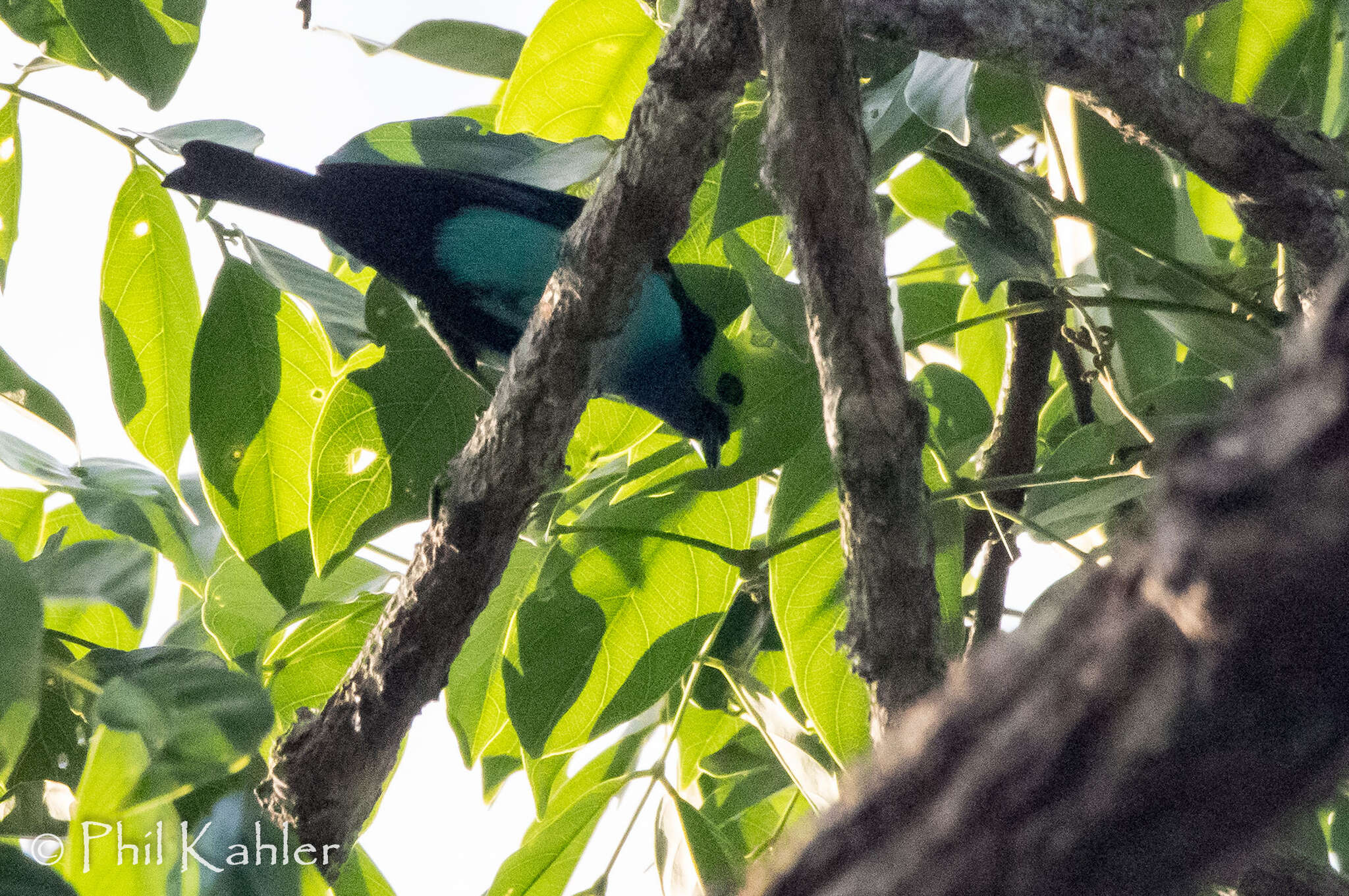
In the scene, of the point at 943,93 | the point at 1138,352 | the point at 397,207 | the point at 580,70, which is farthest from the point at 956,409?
the point at 397,207

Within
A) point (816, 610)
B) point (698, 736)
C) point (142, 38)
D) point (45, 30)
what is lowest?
point (698, 736)

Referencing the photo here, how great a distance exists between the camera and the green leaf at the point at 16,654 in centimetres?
87

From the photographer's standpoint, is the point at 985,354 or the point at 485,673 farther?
the point at 985,354

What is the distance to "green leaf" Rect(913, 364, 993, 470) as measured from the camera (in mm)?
1816

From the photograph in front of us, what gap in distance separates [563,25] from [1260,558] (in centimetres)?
152

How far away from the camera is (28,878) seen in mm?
857

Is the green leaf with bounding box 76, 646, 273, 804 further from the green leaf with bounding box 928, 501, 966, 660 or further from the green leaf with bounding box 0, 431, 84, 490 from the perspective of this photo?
the green leaf with bounding box 928, 501, 966, 660

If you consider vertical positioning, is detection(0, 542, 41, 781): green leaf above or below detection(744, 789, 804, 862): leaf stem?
above

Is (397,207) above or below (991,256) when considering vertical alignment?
above

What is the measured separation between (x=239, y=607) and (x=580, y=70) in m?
1.15

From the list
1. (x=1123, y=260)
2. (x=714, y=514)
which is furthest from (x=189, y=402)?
(x=1123, y=260)

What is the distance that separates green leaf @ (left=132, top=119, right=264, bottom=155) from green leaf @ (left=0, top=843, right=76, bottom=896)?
41.5 inches

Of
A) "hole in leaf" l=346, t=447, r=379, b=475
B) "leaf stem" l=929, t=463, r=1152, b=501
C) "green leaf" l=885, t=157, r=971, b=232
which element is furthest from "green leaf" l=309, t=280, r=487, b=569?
"green leaf" l=885, t=157, r=971, b=232

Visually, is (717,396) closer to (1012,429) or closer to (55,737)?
(1012,429)
